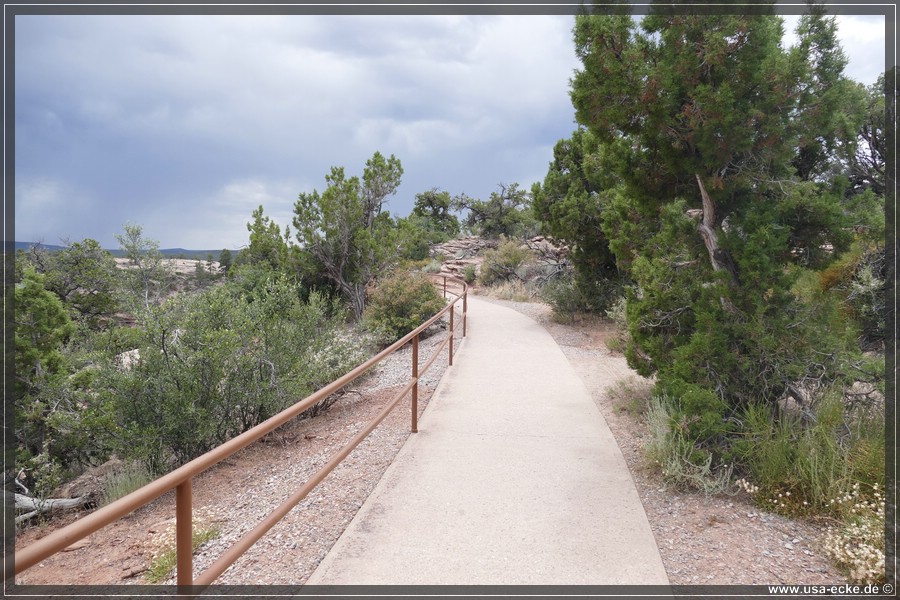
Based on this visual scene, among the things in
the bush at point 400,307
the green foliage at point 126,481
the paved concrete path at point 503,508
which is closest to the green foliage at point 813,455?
the paved concrete path at point 503,508

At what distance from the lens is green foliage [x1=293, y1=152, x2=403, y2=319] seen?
1780 centimetres

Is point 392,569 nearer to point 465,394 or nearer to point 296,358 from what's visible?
point 465,394

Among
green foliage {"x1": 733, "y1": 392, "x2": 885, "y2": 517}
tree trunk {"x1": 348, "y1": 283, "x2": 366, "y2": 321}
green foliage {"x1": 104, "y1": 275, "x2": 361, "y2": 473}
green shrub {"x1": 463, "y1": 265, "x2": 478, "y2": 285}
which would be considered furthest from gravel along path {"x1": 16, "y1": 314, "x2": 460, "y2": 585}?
green shrub {"x1": 463, "y1": 265, "x2": 478, "y2": 285}

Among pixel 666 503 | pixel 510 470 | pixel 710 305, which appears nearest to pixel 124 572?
pixel 510 470

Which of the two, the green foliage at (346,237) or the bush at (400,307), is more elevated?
the green foliage at (346,237)

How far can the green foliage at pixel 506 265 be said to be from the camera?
984 inches

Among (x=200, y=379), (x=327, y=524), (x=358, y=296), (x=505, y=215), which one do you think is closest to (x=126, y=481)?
(x=200, y=379)

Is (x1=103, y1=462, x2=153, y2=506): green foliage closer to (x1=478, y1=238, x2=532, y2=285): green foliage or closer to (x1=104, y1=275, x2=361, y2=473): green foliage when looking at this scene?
(x1=104, y1=275, x2=361, y2=473): green foliage

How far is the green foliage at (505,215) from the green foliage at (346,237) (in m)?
17.0

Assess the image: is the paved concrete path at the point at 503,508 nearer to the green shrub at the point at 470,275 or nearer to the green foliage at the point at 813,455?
the green foliage at the point at 813,455

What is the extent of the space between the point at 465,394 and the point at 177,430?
377 cm

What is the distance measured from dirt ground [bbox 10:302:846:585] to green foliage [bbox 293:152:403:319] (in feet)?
37.4

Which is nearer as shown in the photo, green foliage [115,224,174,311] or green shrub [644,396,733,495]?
green shrub [644,396,733,495]

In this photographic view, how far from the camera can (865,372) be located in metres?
4.32
